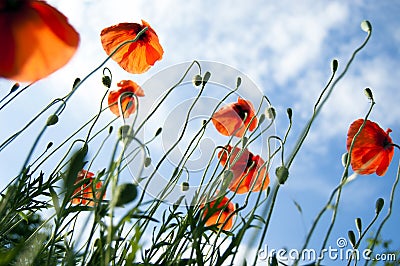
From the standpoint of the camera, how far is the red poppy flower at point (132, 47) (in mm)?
2051

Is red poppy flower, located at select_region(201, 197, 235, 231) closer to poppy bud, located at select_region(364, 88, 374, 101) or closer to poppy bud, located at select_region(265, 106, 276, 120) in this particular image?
poppy bud, located at select_region(265, 106, 276, 120)

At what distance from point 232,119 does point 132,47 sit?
→ 53cm

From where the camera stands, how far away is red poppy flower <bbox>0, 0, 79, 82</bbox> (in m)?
1.00

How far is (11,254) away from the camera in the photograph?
799 millimetres

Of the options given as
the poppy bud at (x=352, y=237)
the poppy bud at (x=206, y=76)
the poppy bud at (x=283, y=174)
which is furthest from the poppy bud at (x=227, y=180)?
the poppy bud at (x=206, y=76)

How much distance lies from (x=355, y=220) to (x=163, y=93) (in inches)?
28.9

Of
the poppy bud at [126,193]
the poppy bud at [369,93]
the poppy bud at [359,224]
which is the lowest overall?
the poppy bud at [126,193]

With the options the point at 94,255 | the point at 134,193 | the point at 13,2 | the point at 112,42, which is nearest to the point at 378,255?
the point at 94,255

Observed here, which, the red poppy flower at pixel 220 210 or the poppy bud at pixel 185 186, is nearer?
the red poppy flower at pixel 220 210

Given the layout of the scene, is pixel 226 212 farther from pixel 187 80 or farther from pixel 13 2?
pixel 13 2

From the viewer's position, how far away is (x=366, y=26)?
137 cm

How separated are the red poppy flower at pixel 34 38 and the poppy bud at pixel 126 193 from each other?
0.32m

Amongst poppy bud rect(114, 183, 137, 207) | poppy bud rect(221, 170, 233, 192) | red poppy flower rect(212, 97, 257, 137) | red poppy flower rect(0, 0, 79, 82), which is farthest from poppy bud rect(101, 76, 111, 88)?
poppy bud rect(114, 183, 137, 207)

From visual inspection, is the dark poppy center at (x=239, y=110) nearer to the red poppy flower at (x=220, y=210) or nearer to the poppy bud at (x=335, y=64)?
the red poppy flower at (x=220, y=210)
